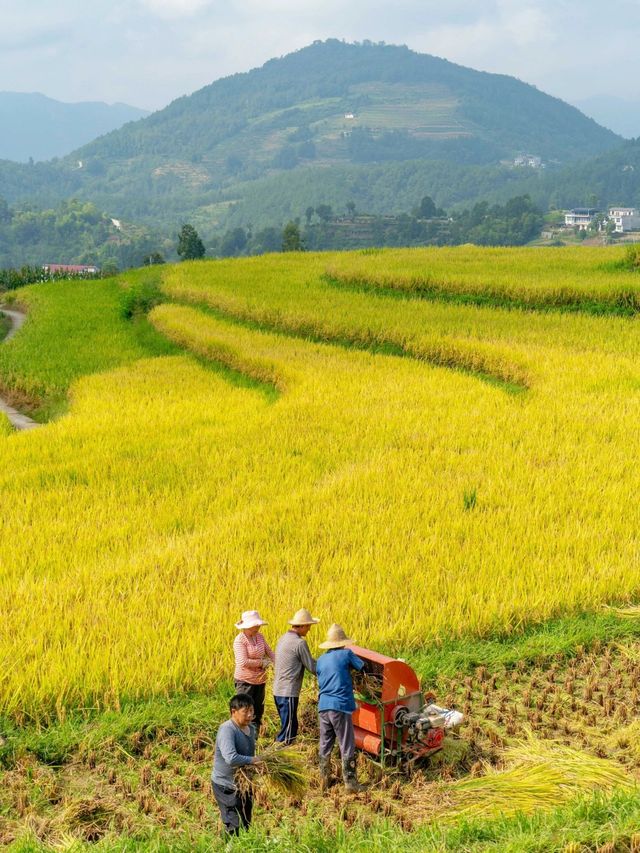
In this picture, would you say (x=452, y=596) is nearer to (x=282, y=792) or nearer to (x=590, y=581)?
(x=590, y=581)

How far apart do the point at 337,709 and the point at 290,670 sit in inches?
15.3

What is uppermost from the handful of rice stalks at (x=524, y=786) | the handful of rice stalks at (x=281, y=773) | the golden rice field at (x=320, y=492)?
the golden rice field at (x=320, y=492)

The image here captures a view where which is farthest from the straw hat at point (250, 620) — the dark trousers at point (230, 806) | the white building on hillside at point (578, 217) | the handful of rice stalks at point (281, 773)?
the white building on hillside at point (578, 217)

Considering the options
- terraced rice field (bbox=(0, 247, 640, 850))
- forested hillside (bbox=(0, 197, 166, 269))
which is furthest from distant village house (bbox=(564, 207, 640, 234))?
terraced rice field (bbox=(0, 247, 640, 850))

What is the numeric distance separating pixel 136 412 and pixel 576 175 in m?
193

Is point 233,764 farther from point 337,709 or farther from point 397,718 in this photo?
point 397,718

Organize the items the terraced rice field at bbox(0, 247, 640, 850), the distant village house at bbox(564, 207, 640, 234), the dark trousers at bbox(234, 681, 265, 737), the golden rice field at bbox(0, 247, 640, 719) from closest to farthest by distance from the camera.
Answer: the dark trousers at bbox(234, 681, 265, 737), the terraced rice field at bbox(0, 247, 640, 850), the golden rice field at bbox(0, 247, 640, 719), the distant village house at bbox(564, 207, 640, 234)

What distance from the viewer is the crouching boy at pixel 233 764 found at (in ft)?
13.4

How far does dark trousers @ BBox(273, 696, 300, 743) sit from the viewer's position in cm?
495

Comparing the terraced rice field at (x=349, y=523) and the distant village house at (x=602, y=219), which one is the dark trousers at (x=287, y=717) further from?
the distant village house at (x=602, y=219)

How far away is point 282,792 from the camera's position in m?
4.51

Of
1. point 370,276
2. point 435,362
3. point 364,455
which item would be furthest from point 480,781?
point 370,276

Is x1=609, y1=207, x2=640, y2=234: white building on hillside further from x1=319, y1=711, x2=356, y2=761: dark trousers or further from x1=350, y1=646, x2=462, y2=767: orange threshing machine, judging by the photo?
x1=319, y1=711, x2=356, y2=761: dark trousers

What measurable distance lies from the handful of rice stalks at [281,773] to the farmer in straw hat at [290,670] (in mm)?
442
